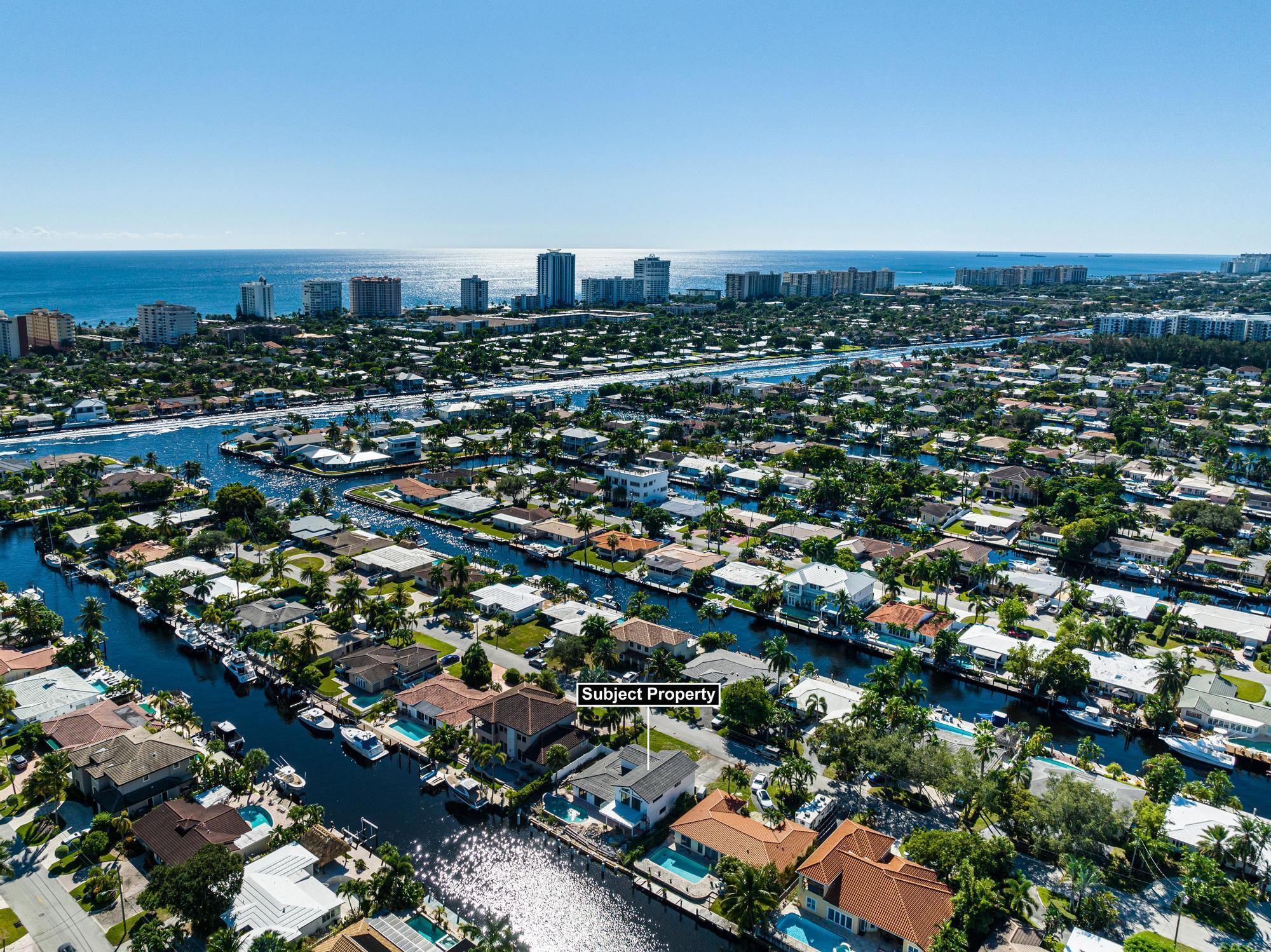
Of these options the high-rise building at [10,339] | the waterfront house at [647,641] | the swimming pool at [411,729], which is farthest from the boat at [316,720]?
the high-rise building at [10,339]

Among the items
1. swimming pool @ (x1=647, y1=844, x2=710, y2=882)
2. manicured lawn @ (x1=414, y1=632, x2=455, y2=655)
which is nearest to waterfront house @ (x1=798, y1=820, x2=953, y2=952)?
swimming pool @ (x1=647, y1=844, x2=710, y2=882)

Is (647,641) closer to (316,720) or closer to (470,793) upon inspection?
(470,793)

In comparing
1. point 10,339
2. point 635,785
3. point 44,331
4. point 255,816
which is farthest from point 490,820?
point 44,331

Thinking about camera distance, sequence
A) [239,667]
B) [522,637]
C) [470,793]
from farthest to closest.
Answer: [522,637] < [239,667] < [470,793]

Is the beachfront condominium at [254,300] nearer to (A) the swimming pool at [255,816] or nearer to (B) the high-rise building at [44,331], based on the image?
(B) the high-rise building at [44,331]

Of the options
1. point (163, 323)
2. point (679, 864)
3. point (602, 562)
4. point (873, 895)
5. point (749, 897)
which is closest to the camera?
point (749, 897)

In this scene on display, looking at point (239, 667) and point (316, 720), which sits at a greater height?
point (239, 667)

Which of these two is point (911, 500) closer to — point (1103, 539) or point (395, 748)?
point (1103, 539)
